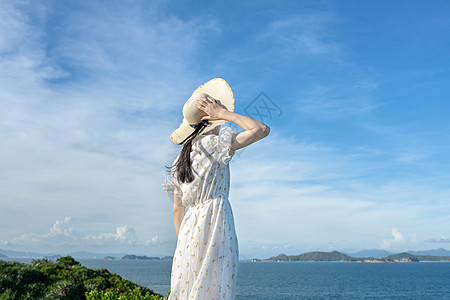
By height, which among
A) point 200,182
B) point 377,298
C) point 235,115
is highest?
point 235,115

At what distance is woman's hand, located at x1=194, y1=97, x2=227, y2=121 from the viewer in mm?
2695

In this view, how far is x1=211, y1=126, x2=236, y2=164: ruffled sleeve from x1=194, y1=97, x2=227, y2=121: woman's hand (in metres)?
0.13

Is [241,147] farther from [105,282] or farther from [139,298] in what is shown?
[105,282]

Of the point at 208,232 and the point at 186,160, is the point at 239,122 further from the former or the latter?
the point at 208,232

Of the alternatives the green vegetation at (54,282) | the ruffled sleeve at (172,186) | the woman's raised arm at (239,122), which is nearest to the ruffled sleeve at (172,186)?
the ruffled sleeve at (172,186)

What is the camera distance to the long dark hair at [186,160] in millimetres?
2762

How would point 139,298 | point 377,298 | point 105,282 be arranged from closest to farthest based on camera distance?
1. point 139,298
2. point 105,282
3. point 377,298

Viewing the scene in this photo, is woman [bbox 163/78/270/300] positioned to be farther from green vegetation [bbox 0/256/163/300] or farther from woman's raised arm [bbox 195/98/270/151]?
green vegetation [bbox 0/256/163/300]

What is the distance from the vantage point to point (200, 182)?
8.85 feet

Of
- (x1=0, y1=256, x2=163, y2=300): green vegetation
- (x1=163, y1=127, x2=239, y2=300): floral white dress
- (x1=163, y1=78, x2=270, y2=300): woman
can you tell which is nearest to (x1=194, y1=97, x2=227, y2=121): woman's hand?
(x1=163, y1=78, x2=270, y2=300): woman

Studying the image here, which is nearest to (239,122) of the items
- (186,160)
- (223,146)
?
(223,146)

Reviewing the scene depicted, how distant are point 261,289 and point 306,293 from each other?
25.1 ft

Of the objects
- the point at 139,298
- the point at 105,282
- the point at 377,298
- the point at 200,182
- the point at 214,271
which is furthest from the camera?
the point at 377,298

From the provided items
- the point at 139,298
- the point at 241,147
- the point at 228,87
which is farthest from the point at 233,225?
the point at 139,298
